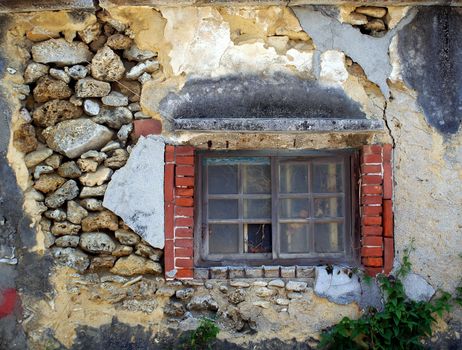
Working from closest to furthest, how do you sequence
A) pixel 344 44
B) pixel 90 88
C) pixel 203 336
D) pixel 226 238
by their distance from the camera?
pixel 203 336, pixel 90 88, pixel 344 44, pixel 226 238

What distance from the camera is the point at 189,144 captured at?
14.2ft

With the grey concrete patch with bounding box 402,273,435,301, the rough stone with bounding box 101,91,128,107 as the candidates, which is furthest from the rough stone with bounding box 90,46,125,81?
the grey concrete patch with bounding box 402,273,435,301

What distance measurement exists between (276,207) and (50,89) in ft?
5.79

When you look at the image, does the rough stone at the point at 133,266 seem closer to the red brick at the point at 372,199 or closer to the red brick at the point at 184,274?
the red brick at the point at 184,274

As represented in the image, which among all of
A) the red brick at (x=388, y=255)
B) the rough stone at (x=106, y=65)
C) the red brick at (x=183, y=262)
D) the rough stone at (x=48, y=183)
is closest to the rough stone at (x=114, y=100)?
the rough stone at (x=106, y=65)

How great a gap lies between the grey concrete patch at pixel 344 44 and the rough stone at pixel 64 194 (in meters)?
1.89

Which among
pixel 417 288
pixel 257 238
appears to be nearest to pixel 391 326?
pixel 417 288

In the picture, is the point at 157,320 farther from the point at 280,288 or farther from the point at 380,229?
the point at 380,229

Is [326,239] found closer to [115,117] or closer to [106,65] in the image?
[115,117]

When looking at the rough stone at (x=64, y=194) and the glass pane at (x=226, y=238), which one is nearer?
the rough stone at (x=64, y=194)

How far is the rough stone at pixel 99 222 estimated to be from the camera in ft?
13.8

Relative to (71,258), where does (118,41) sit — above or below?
above

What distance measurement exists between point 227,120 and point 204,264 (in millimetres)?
1035

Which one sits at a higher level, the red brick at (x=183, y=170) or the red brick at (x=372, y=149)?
the red brick at (x=372, y=149)
